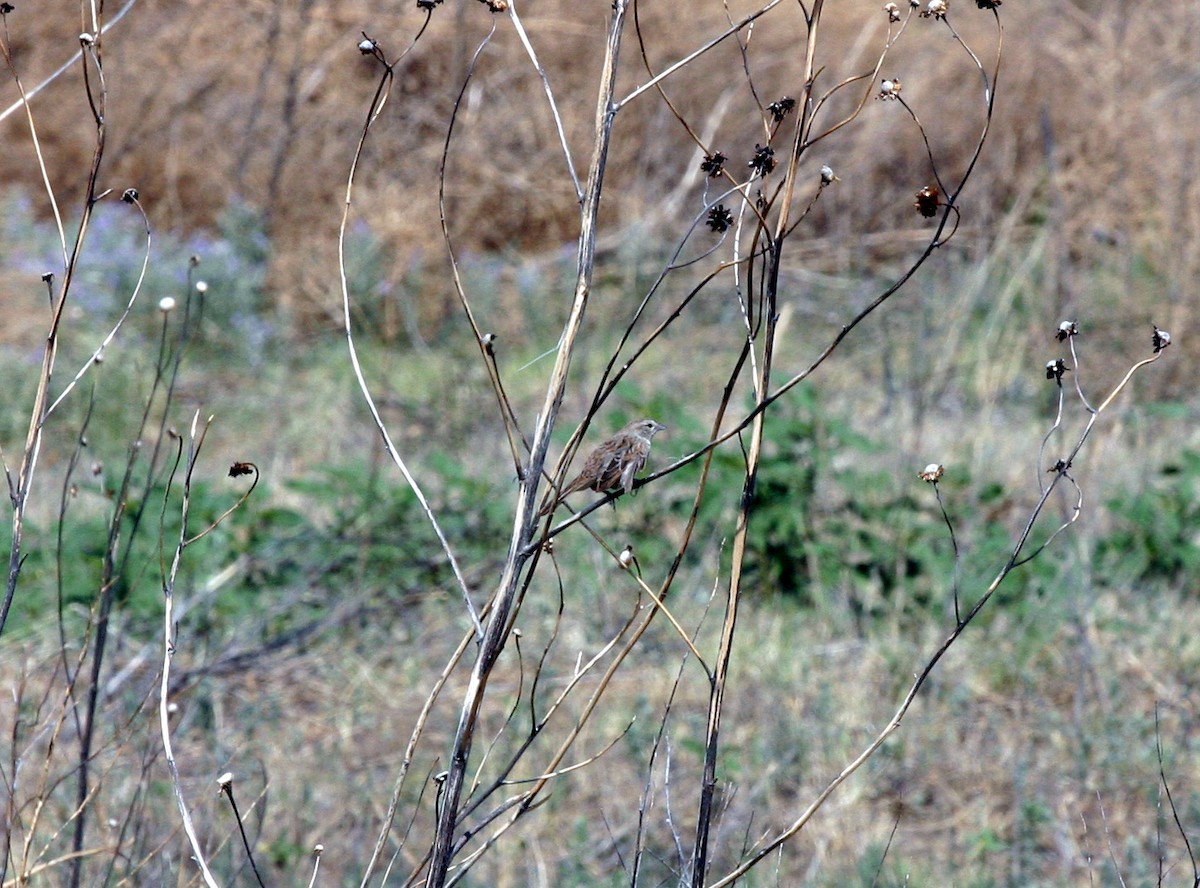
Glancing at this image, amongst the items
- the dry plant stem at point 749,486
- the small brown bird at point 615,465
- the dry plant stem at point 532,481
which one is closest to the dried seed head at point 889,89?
the dry plant stem at point 749,486

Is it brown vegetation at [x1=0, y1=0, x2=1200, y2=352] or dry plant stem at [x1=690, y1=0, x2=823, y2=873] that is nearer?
dry plant stem at [x1=690, y1=0, x2=823, y2=873]

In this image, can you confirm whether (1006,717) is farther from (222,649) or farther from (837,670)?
(222,649)

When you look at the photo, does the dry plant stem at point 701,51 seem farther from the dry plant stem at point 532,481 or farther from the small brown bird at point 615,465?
the small brown bird at point 615,465

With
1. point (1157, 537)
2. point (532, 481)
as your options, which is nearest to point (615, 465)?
point (532, 481)

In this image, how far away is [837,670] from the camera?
14.5 ft

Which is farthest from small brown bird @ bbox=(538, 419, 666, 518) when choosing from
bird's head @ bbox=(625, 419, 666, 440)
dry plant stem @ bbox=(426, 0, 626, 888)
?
dry plant stem @ bbox=(426, 0, 626, 888)

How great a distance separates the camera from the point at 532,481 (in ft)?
4.99

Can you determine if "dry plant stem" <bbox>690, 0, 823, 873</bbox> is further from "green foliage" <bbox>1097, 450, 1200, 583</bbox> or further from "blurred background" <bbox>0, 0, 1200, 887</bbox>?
"green foliage" <bbox>1097, 450, 1200, 583</bbox>

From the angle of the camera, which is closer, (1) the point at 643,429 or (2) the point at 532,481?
(2) the point at 532,481

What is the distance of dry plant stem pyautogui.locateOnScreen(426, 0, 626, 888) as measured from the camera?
153 cm

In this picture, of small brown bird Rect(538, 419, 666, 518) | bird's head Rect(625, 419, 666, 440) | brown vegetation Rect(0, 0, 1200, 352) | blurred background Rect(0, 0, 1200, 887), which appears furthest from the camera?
brown vegetation Rect(0, 0, 1200, 352)

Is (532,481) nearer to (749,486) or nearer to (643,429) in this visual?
(749,486)

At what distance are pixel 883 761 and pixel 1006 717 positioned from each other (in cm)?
53

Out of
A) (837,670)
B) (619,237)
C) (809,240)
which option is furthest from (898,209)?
(837,670)
